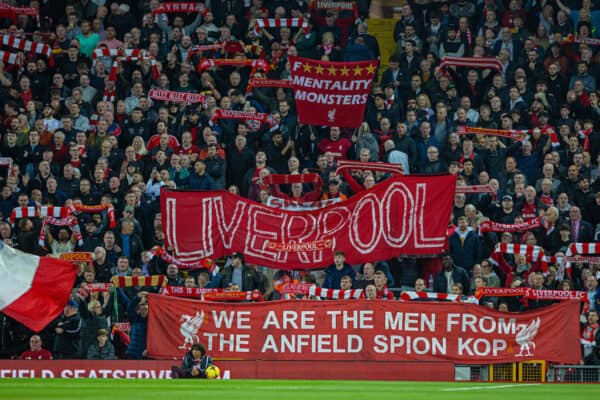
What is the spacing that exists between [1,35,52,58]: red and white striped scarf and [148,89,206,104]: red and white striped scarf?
3.73 meters

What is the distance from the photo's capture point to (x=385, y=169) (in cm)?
2792

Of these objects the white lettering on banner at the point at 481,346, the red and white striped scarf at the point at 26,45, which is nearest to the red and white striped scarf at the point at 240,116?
the red and white striped scarf at the point at 26,45

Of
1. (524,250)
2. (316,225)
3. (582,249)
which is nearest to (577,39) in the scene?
(582,249)

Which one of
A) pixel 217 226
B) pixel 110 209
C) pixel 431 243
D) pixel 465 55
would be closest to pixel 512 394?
pixel 431 243

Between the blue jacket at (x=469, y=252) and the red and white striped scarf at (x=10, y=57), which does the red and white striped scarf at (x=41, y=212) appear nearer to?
the red and white striped scarf at (x=10, y=57)

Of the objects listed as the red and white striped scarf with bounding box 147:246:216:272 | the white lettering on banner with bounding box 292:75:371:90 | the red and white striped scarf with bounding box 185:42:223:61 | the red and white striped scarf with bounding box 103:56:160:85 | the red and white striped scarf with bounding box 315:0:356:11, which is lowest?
the red and white striped scarf with bounding box 147:246:216:272

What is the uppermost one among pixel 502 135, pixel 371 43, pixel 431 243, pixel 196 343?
pixel 371 43

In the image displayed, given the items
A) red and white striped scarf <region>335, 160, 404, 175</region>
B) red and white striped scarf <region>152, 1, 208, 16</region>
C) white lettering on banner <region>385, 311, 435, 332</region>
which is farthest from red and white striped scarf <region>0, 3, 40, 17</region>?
white lettering on banner <region>385, 311, 435, 332</region>

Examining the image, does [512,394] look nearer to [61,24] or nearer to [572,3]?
[572,3]

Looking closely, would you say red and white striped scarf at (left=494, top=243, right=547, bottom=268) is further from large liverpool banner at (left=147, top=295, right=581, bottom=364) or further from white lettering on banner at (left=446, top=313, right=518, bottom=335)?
white lettering on banner at (left=446, top=313, right=518, bottom=335)

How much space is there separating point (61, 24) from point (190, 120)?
5.84 meters

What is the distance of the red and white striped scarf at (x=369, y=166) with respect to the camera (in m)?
27.9

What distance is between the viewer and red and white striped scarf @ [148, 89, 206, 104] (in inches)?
1196

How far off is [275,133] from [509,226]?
5.74m
